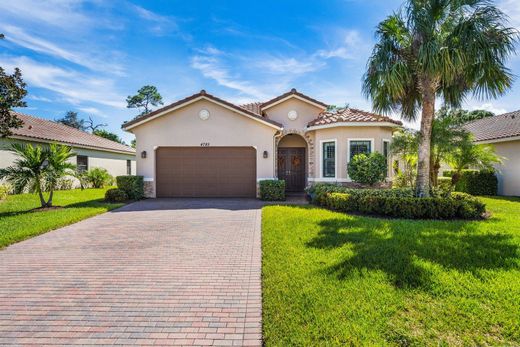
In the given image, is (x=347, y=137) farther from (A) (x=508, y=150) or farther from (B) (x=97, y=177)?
(B) (x=97, y=177)

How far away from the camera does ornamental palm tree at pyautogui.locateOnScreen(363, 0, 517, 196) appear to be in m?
8.60

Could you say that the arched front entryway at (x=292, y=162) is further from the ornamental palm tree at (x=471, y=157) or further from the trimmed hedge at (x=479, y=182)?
the trimmed hedge at (x=479, y=182)

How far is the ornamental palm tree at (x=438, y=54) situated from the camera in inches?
339

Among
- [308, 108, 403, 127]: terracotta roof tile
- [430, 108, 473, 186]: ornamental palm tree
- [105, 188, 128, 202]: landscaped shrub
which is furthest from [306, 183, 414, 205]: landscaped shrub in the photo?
[105, 188, 128, 202]: landscaped shrub

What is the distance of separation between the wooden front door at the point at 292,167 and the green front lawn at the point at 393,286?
970 centimetres

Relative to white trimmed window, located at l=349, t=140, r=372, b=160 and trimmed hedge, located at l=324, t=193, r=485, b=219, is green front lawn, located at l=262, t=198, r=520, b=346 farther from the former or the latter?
white trimmed window, located at l=349, t=140, r=372, b=160

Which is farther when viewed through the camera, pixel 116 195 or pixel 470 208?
pixel 116 195

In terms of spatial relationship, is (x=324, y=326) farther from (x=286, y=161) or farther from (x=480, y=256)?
(x=286, y=161)

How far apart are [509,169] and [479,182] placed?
152 cm

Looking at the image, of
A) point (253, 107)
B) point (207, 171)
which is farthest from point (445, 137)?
point (207, 171)

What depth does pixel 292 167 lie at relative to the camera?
16703mm

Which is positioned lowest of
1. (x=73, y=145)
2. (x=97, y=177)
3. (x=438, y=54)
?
(x=97, y=177)

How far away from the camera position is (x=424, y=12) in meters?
9.10

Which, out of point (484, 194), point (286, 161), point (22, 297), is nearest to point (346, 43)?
point (286, 161)
